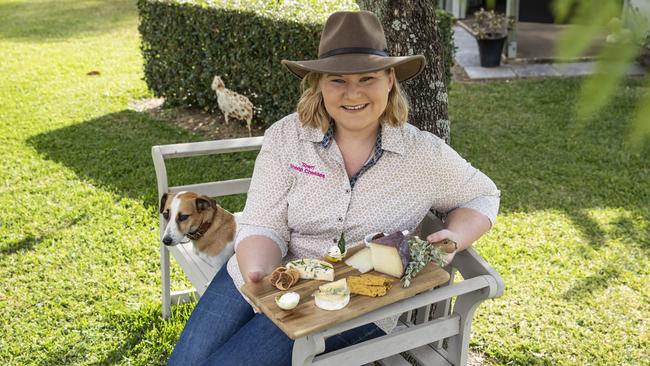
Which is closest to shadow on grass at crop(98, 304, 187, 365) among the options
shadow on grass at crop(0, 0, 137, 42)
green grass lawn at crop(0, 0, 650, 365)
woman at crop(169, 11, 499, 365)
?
green grass lawn at crop(0, 0, 650, 365)

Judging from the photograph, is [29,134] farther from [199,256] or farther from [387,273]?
[387,273]

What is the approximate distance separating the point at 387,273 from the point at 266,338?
49cm

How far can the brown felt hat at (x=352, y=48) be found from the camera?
234 centimetres

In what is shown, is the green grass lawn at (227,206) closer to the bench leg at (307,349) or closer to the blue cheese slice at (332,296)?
the blue cheese slice at (332,296)

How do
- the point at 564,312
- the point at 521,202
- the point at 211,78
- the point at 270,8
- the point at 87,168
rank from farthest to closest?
1. the point at 211,78
2. the point at 270,8
3. the point at 87,168
4. the point at 521,202
5. the point at 564,312

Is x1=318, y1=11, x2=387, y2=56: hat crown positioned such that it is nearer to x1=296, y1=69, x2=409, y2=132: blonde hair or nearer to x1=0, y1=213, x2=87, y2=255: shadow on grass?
x1=296, y1=69, x2=409, y2=132: blonde hair

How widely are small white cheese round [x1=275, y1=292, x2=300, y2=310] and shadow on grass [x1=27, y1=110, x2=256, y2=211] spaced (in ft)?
9.86

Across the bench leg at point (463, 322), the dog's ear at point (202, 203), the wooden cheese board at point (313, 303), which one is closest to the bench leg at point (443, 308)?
the bench leg at point (463, 322)

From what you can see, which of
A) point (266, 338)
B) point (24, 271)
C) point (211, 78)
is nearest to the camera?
point (266, 338)

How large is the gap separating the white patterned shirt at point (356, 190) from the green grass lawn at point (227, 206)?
1.72 ft

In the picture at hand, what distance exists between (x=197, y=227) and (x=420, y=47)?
50.2 inches

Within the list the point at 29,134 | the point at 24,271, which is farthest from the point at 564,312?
the point at 29,134

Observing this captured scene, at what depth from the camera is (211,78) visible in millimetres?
6980

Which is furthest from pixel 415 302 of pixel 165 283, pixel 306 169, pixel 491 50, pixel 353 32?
pixel 491 50
